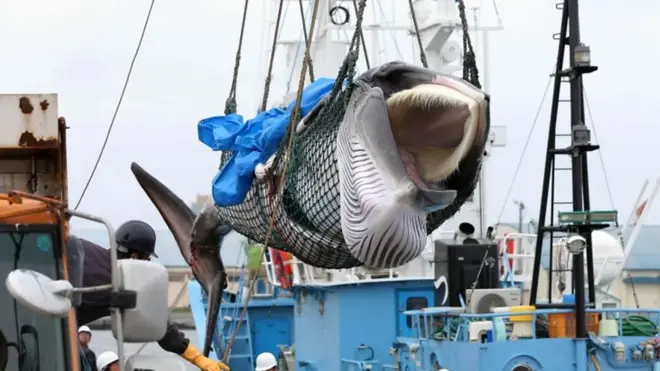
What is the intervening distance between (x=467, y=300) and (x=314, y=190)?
30.6 feet

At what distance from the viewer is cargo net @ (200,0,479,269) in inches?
240

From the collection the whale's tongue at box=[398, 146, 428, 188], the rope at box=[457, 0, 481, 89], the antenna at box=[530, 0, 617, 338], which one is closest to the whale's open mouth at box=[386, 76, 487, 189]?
the whale's tongue at box=[398, 146, 428, 188]

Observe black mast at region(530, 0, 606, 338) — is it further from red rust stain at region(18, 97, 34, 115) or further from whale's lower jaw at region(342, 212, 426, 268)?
red rust stain at region(18, 97, 34, 115)

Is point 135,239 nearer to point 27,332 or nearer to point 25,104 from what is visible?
point 25,104

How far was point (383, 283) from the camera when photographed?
60.8 feet

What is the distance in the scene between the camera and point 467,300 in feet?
50.4

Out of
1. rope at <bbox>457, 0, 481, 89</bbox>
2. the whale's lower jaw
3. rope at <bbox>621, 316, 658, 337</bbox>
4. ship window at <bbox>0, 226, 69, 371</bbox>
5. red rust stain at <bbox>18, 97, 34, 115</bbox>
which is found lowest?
rope at <bbox>621, 316, 658, 337</bbox>

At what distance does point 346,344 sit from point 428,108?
13194 mm

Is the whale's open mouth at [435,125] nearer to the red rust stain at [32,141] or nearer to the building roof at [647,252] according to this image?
the red rust stain at [32,141]

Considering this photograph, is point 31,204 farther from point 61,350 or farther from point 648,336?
point 648,336

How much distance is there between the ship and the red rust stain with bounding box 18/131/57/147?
4.59 m

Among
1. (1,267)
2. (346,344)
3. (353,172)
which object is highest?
(353,172)

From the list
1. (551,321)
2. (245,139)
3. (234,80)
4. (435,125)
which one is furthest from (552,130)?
(435,125)

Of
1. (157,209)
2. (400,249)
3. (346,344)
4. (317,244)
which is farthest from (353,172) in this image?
(346,344)
